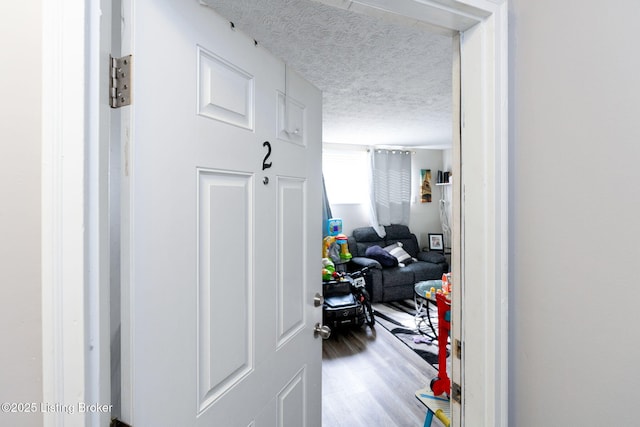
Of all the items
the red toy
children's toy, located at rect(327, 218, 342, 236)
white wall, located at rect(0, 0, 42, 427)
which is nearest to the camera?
white wall, located at rect(0, 0, 42, 427)

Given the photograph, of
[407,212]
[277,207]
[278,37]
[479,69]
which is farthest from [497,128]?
[407,212]

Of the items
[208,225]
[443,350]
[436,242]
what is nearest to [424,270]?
[436,242]

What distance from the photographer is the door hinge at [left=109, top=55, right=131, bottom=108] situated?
1.86ft

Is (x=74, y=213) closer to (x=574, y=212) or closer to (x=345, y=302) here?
(x=574, y=212)

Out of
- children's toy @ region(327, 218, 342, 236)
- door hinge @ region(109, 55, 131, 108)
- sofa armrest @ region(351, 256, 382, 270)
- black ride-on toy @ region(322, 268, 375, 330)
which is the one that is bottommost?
black ride-on toy @ region(322, 268, 375, 330)

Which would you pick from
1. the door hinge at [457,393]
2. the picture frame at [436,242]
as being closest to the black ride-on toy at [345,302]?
the picture frame at [436,242]

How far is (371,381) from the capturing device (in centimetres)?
254

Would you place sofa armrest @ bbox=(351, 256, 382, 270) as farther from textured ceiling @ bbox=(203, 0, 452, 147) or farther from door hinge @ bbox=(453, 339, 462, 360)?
door hinge @ bbox=(453, 339, 462, 360)

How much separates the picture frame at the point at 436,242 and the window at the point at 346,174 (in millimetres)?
1393

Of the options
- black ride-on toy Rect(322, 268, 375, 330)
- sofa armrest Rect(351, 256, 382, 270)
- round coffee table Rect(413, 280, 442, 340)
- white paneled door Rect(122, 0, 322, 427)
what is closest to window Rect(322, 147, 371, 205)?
sofa armrest Rect(351, 256, 382, 270)

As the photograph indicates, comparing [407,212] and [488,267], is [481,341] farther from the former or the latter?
[407,212]

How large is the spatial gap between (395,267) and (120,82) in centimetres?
435

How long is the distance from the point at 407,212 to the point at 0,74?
538 cm

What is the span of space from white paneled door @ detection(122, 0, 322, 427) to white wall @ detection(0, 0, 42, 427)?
13cm
